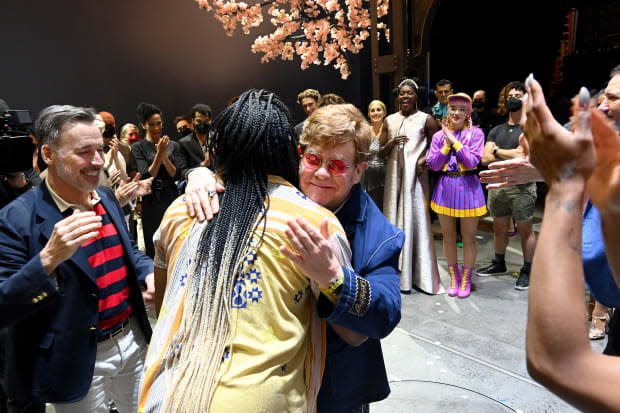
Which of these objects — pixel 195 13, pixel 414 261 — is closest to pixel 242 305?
pixel 414 261

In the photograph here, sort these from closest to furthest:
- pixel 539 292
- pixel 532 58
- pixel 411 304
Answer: pixel 539 292, pixel 411 304, pixel 532 58

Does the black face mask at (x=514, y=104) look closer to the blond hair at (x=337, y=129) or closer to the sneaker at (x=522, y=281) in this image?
the sneaker at (x=522, y=281)

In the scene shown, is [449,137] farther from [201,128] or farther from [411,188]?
[201,128]

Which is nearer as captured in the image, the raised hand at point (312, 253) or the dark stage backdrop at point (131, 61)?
the raised hand at point (312, 253)

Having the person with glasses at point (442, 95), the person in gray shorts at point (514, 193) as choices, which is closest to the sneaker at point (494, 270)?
the person in gray shorts at point (514, 193)

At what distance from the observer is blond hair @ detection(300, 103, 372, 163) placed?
1388 millimetres

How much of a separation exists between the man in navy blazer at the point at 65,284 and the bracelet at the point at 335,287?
863mm

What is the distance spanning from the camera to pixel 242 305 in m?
0.92

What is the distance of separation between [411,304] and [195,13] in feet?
15.8

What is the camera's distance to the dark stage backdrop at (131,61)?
4539mm

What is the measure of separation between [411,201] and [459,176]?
0.50 meters

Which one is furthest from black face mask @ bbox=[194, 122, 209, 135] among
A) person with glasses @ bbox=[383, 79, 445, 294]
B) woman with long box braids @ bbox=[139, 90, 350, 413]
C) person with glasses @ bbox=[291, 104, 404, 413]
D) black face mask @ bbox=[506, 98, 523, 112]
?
woman with long box braids @ bbox=[139, 90, 350, 413]

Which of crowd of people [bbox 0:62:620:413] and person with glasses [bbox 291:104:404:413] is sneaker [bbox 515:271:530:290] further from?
person with glasses [bbox 291:104:404:413]

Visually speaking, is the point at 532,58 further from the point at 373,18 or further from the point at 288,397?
the point at 288,397
